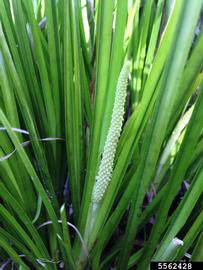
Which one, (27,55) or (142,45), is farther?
(142,45)

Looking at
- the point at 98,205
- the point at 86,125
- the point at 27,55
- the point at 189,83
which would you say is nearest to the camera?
the point at 189,83

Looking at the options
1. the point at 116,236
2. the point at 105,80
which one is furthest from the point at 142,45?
the point at 116,236

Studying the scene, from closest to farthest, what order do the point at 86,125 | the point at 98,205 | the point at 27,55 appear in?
the point at 98,205
the point at 27,55
the point at 86,125

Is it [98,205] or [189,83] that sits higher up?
[189,83]

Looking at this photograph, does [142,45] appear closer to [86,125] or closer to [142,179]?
[86,125]
